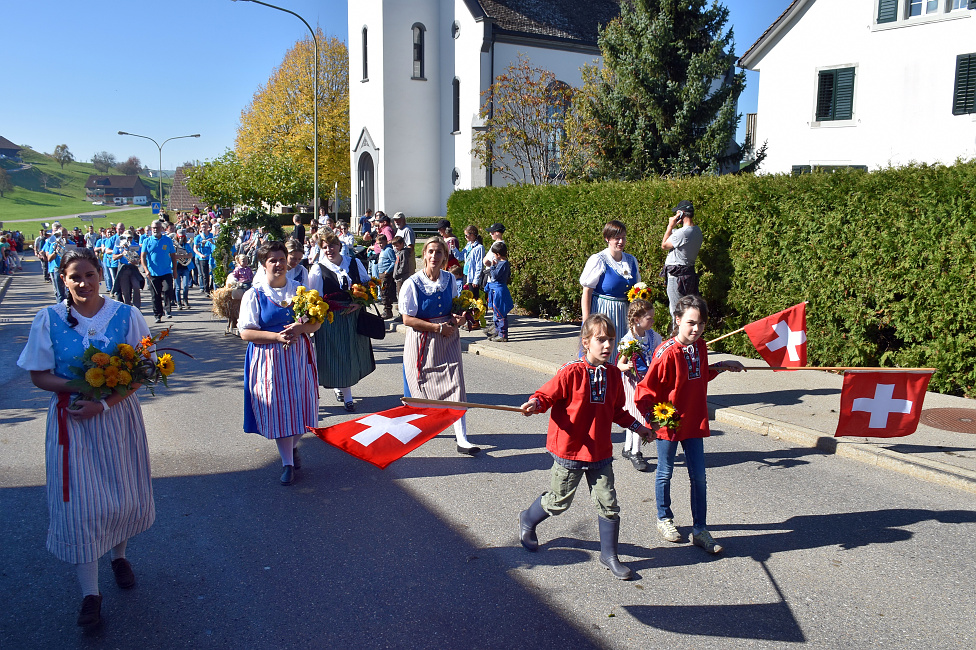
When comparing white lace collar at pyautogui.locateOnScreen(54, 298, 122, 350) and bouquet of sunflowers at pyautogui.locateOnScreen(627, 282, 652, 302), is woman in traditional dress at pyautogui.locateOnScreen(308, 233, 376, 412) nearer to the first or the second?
bouquet of sunflowers at pyautogui.locateOnScreen(627, 282, 652, 302)

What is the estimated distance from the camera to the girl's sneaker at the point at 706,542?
15.6 feet

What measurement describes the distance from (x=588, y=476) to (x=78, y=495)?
2.90 m

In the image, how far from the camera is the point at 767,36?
26.1 m

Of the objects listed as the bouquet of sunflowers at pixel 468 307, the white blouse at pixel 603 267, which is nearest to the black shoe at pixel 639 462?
the white blouse at pixel 603 267

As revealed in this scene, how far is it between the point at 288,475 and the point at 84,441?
2.21 meters

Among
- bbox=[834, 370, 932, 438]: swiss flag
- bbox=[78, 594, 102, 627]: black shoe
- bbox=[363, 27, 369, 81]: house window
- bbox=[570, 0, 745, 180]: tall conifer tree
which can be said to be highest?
bbox=[363, 27, 369, 81]: house window

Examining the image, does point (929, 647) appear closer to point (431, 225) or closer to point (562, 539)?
point (562, 539)

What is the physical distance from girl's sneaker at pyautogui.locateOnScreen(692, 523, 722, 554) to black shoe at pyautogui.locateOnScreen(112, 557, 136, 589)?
3.57 m

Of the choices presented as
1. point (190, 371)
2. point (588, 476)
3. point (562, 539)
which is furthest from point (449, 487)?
point (190, 371)

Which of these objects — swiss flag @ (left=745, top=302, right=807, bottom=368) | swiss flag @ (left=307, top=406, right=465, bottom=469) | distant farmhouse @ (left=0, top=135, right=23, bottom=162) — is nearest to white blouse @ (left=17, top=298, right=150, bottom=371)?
swiss flag @ (left=307, top=406, right=465, bottom=469)

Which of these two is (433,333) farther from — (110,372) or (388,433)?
(110,372)

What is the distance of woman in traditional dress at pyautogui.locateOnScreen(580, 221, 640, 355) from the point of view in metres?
7.30

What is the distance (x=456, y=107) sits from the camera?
34.6 m

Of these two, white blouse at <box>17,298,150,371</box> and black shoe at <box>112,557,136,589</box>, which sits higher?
white blouse at <box>17,298,150,371</box>
